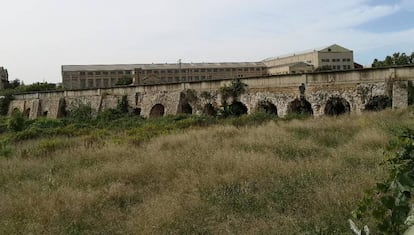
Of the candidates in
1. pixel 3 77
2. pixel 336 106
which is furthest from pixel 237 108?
pixel 3 77

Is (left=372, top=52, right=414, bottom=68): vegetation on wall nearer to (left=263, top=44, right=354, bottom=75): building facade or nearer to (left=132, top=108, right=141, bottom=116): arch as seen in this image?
(left=263, top=44, right=354, bottom=75): building facade

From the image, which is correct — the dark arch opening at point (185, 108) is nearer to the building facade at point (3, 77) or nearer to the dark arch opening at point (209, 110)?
the dark arch opening at point (209, 110)

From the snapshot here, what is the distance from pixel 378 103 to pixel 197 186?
44.9 ft

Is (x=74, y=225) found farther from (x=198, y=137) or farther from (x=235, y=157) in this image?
(x=198, y=137)

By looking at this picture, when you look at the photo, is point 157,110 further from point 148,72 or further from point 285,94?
point 148,72

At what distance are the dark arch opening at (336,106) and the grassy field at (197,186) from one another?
8.07m

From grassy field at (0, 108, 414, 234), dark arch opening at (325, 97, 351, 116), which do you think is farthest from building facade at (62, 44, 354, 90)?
grassy field at (0, 108, 414, 234)

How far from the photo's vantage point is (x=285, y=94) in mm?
21250

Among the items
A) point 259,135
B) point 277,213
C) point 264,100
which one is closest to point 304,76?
point 264,100

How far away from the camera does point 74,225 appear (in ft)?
18.2

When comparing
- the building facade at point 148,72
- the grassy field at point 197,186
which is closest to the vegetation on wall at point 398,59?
the building facade at point 148,72

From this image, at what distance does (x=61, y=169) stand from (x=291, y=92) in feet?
46.8

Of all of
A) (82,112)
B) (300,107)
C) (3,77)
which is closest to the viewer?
(300,107)

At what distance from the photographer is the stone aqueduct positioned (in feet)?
57.4
